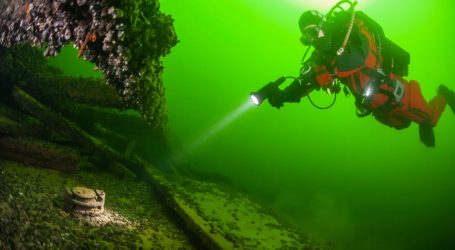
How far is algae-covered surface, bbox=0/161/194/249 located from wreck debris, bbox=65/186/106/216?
0.10 m

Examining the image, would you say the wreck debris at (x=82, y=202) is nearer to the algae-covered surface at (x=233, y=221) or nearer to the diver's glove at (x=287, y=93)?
the algae-covered surface at (x=233, y=221)

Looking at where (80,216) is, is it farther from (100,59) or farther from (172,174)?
(172,174)

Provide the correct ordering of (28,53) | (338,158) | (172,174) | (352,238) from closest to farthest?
1. (28,53)
2. (172,174)
3. (352,238)
4. (338,158)

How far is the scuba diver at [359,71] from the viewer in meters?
4.50

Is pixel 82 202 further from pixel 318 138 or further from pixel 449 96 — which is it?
pixel 318 138

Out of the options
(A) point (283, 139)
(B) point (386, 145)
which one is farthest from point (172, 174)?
(B) point (386, 145)

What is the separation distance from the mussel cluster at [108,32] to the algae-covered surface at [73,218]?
169 centimetres

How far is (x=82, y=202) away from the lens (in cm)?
444

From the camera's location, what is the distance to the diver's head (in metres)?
4.54

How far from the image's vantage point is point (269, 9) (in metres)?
55.4

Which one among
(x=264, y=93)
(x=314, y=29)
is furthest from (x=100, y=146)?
(x=314, y=29)

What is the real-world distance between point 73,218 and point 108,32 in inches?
107

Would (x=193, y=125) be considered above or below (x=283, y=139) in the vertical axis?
below

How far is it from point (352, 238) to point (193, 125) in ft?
52.5
